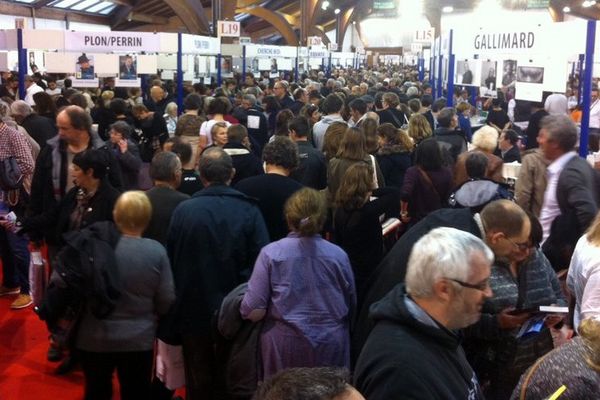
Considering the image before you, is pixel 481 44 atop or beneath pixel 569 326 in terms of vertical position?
atop

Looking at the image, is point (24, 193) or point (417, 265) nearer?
point (417, 265)

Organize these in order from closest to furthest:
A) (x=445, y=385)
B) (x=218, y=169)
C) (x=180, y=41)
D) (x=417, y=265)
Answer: (x=445, y=385) → (x=417, y=265) → (x=218, y=169) → (x=180, y=41)

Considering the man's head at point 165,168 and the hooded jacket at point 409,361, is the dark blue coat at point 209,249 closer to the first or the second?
the man's head at point 165,168

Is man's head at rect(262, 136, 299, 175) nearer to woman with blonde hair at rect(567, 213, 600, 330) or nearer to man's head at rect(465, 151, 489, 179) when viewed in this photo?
man's head at rect(465, 151, 489, 179)

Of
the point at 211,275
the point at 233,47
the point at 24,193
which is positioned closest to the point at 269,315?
the point at 211,275

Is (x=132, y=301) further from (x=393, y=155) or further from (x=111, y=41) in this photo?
(x=111, y=41)

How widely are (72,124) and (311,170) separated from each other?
1.81 metres

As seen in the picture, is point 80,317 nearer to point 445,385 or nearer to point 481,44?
point 445,385

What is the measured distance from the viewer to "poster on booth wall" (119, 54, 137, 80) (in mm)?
9914

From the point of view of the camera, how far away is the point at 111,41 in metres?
9.80

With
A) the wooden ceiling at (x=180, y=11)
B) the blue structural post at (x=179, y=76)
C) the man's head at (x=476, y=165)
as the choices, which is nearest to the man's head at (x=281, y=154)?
the man's head at (x=476, y=165)

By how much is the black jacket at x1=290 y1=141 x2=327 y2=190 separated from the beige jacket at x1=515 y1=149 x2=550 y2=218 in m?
1.53

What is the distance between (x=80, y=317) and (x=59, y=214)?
3.41ft

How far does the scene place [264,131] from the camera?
843 cm
